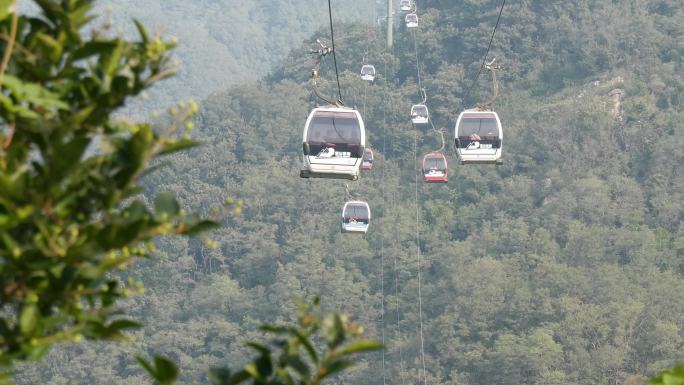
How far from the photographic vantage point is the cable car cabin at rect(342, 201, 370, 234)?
46.0 m

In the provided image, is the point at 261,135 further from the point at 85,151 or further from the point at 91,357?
the point at 85,151

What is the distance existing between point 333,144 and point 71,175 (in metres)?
23.9

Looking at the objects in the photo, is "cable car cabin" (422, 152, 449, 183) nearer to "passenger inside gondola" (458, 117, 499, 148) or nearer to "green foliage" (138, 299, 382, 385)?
"passenger inside gondola" (458, 117, 499, 148)

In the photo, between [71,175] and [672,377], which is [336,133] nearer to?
[71,175]

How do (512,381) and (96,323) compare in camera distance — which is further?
(512,381)

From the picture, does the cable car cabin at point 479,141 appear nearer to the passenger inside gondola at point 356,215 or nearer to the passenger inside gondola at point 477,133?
the passenger inside gondola at point 477,133

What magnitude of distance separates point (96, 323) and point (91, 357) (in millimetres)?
71979

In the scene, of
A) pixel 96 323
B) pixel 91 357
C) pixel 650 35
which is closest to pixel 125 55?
pixel 96 323

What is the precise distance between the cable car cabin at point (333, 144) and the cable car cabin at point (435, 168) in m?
16.9

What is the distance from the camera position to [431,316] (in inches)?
2985

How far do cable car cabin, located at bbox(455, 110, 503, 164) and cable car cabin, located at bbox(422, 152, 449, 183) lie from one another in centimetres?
1206

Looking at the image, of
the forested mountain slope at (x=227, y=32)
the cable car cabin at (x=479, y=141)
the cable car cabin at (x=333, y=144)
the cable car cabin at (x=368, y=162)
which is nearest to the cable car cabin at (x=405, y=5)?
the cable car cabin at (x=368, y=162)

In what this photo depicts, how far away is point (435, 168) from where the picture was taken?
4519cm

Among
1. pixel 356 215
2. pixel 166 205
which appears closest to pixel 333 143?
pixel 356 215
